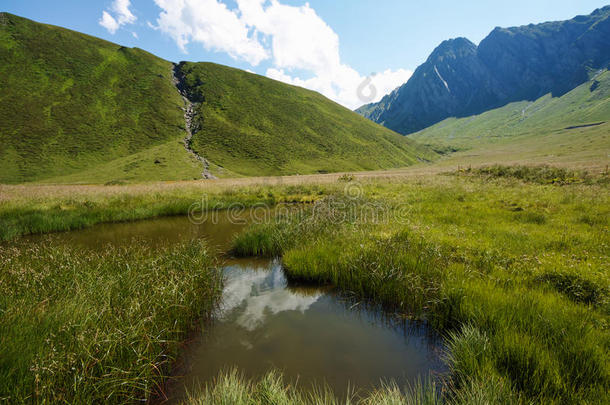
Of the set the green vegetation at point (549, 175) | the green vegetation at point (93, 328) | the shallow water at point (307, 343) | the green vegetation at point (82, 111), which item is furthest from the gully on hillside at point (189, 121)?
the shallow water at point (307, 343)

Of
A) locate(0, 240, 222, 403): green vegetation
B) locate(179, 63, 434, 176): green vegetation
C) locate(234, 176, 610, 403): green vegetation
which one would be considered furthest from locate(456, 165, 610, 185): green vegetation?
locate(179, 63, 434, 176): green vegetation

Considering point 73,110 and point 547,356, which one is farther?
point 73,110

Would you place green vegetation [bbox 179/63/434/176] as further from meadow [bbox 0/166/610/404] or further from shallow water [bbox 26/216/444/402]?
shallow water [bbox 26/216/444/402]

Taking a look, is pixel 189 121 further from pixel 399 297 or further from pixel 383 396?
pixel 383 396

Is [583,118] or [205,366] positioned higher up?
[583,118]

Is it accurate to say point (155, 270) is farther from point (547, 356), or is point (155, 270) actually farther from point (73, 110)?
point (73, 110)

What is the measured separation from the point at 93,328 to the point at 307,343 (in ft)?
11.4

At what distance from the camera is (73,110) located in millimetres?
93438

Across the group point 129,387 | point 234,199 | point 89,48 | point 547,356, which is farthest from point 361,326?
point 89,48

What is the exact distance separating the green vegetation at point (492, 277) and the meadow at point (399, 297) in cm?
3

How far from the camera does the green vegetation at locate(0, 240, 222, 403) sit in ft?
9.80

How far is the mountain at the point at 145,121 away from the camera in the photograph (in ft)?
251

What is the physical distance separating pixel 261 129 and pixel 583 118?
215m

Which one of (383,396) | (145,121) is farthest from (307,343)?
(145,121)
